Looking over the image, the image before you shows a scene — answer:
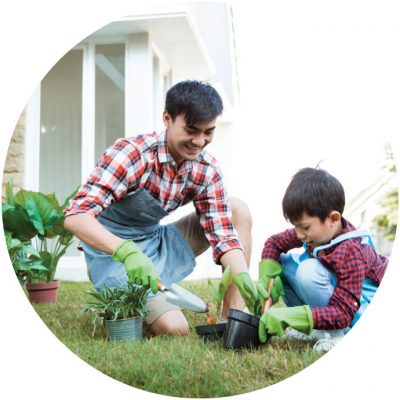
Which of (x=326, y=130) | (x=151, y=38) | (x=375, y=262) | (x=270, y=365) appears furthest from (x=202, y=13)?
(x=270, y=365)

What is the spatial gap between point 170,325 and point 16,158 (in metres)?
2.74

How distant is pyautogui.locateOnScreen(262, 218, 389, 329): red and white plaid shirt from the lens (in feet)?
5.02

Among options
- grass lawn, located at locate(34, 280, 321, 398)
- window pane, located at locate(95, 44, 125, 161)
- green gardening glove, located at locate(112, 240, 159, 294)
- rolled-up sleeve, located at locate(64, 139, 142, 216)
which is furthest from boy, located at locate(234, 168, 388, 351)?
window pane, located at locate(95, 44, 125, 161)

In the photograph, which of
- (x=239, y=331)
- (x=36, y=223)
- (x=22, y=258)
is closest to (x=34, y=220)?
(x=36, y=223)

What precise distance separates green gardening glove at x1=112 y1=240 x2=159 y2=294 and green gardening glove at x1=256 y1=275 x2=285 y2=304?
0.38m

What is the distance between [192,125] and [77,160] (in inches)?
112

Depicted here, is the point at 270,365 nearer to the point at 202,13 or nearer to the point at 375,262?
the point at 375,262

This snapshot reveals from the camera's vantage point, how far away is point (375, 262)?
1740mm

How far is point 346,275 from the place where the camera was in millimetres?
1584

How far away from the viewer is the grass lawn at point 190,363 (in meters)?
1.29

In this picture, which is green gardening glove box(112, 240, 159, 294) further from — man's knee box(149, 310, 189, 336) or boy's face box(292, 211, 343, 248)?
A: boy's face box(292, 211, 343, 248)

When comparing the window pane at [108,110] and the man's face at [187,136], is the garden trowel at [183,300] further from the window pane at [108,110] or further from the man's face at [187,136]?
the window pane at [108,110]

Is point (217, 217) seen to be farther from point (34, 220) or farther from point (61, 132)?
point (61, 132)

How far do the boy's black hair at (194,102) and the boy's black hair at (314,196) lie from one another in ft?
1.37
